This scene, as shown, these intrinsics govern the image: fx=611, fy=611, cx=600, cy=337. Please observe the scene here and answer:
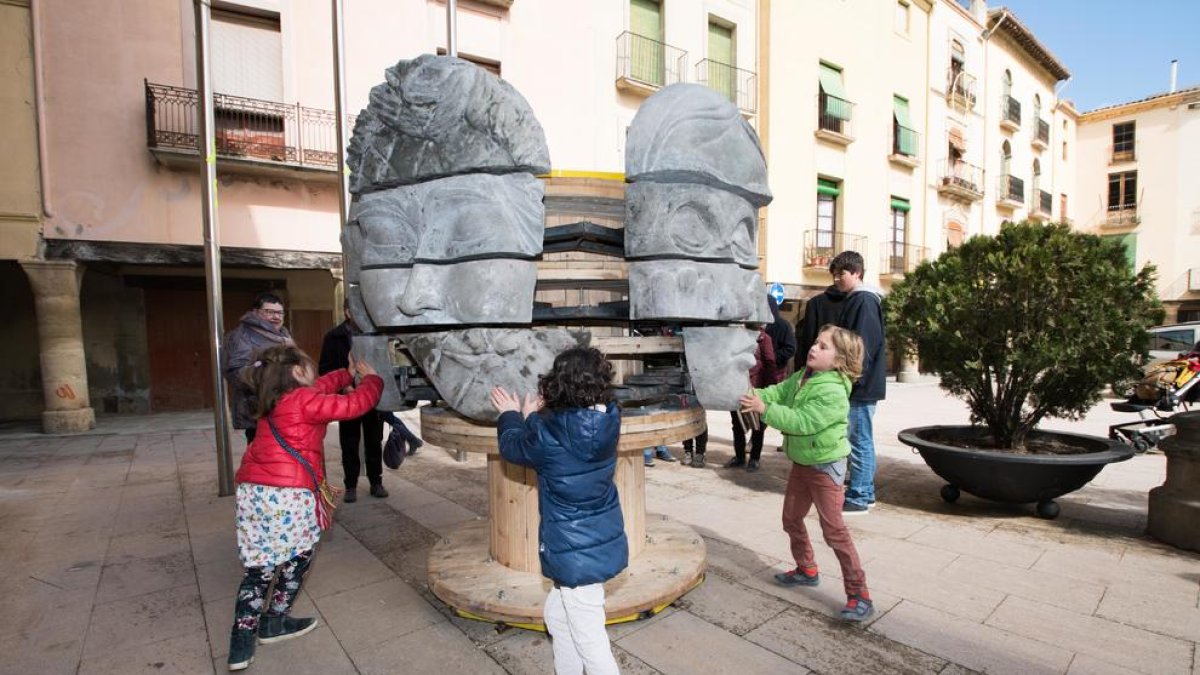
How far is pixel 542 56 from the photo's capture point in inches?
456

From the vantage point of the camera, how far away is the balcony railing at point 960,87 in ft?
62.4

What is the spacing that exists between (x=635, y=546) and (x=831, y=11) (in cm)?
1672

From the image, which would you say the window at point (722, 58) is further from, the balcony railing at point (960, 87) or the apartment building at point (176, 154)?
the balcony railing at point (960, 87)

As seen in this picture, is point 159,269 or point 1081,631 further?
point 159,269

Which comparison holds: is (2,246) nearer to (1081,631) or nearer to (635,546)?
(635,546)

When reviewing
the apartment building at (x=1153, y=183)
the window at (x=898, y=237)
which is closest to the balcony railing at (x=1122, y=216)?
the apartment building at (x=1153, y=183)

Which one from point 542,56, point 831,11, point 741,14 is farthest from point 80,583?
point 831,11

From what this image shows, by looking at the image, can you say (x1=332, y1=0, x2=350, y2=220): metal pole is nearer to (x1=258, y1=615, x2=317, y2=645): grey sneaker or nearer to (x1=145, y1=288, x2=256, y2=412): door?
(x1=258, y1=615, x2=317, y2=645): grey sneaker

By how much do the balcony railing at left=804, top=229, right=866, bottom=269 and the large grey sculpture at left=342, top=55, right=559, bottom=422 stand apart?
45.5 ft

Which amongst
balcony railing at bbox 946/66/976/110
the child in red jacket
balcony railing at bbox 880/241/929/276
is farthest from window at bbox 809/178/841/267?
the child in red jacket

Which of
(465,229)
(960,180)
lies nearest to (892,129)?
(960,180)

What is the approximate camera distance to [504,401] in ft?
7.91

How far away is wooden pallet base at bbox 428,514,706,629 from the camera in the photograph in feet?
8.41

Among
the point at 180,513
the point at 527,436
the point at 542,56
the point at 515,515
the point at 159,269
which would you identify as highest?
the point at 542,56
